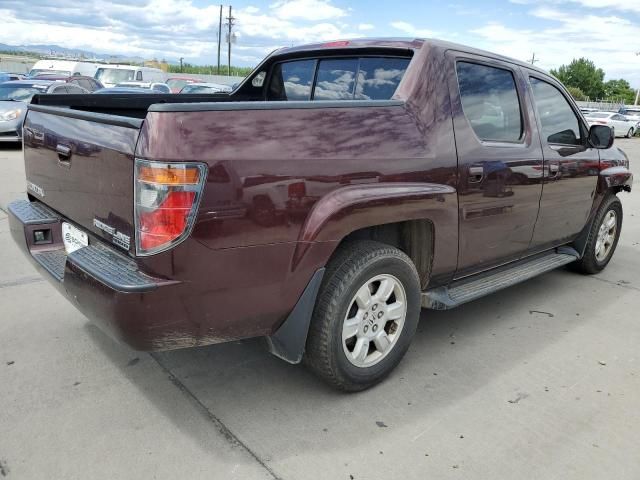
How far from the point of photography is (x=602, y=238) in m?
5.18

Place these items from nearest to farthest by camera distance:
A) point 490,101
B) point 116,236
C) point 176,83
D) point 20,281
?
1. point 116,236
2. point 490,101
3. point 20,281
4. point 176,83

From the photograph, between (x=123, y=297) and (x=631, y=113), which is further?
(x=631, y=113)

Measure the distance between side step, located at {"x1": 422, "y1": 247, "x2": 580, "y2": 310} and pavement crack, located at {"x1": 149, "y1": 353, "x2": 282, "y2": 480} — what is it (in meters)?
1.36

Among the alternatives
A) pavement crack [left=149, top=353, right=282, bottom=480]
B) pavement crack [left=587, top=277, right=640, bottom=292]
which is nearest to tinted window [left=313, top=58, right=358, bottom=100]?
pavement crack [left=149, top=353, right=282, bottom=480]

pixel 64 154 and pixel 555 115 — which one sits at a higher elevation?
pixel 555 115

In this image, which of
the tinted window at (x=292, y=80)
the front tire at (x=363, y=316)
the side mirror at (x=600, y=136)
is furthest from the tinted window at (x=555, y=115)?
the front tire at (x=363, y=316)

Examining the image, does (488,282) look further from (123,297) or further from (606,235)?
(123,297)

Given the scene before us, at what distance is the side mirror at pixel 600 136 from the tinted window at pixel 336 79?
87.7 inches

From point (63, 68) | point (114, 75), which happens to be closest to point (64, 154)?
point (114, 75)

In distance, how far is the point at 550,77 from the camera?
432cm

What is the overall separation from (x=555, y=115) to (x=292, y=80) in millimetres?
2035

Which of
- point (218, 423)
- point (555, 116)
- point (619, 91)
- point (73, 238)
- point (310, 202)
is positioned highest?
point (619, 91)

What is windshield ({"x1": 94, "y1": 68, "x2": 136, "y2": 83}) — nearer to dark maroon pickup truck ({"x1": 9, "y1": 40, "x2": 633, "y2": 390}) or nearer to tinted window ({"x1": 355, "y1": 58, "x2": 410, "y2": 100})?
dark maroon pickup truck ({"x1": 9, "y1": 40, "x2": 633, "y2": 390})

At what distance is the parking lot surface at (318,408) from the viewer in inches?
96.2
